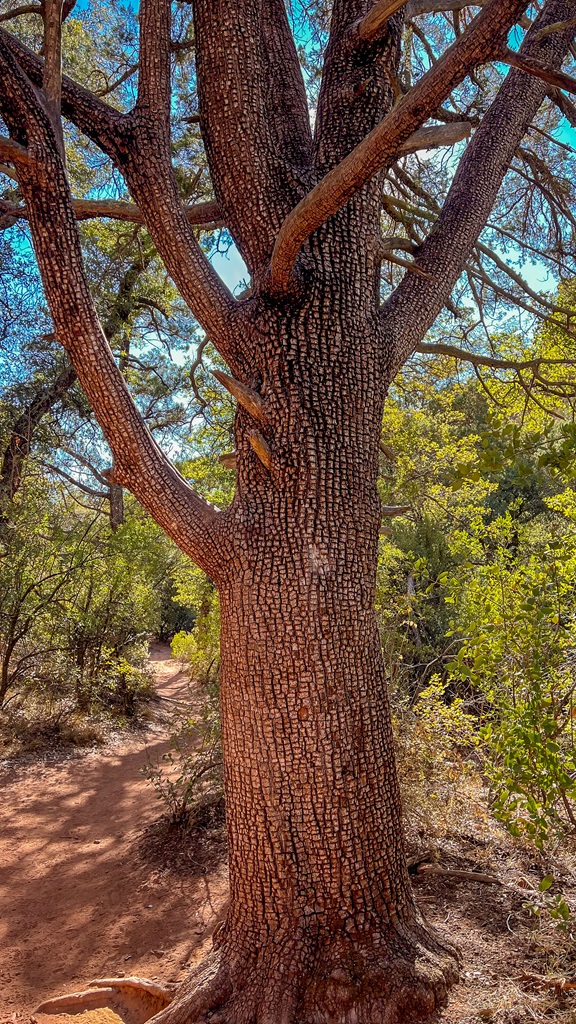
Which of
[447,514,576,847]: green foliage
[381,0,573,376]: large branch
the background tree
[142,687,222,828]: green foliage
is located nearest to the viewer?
the background tree

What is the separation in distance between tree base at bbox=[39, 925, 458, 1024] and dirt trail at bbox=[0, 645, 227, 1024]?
109cm

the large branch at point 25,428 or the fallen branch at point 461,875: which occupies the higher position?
the large branch at point 25,428

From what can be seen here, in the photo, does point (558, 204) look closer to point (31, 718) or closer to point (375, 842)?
point (375, 842)

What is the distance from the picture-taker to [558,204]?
4.32 metres

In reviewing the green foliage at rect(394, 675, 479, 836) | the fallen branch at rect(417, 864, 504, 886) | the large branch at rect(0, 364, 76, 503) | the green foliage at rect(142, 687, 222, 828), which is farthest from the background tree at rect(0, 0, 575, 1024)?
the large branch at rect(0, 364, 76, 503)

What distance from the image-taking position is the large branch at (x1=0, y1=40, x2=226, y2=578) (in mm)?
2557

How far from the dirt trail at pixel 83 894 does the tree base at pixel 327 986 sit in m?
1.09

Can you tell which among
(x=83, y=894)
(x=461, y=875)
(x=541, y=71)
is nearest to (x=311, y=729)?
(x=461, y=875)

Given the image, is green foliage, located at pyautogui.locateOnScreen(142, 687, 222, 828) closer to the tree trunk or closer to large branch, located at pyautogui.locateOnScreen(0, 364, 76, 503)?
the tree trunk

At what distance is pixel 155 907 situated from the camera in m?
4.02

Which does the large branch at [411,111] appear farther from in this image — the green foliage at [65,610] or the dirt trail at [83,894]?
the green foliage at [65,610]

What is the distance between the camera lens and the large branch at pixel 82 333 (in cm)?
256

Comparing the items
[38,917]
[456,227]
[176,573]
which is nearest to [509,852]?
[38,917]

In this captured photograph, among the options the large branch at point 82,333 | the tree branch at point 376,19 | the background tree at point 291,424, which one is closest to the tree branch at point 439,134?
the background tree at point 291,424
